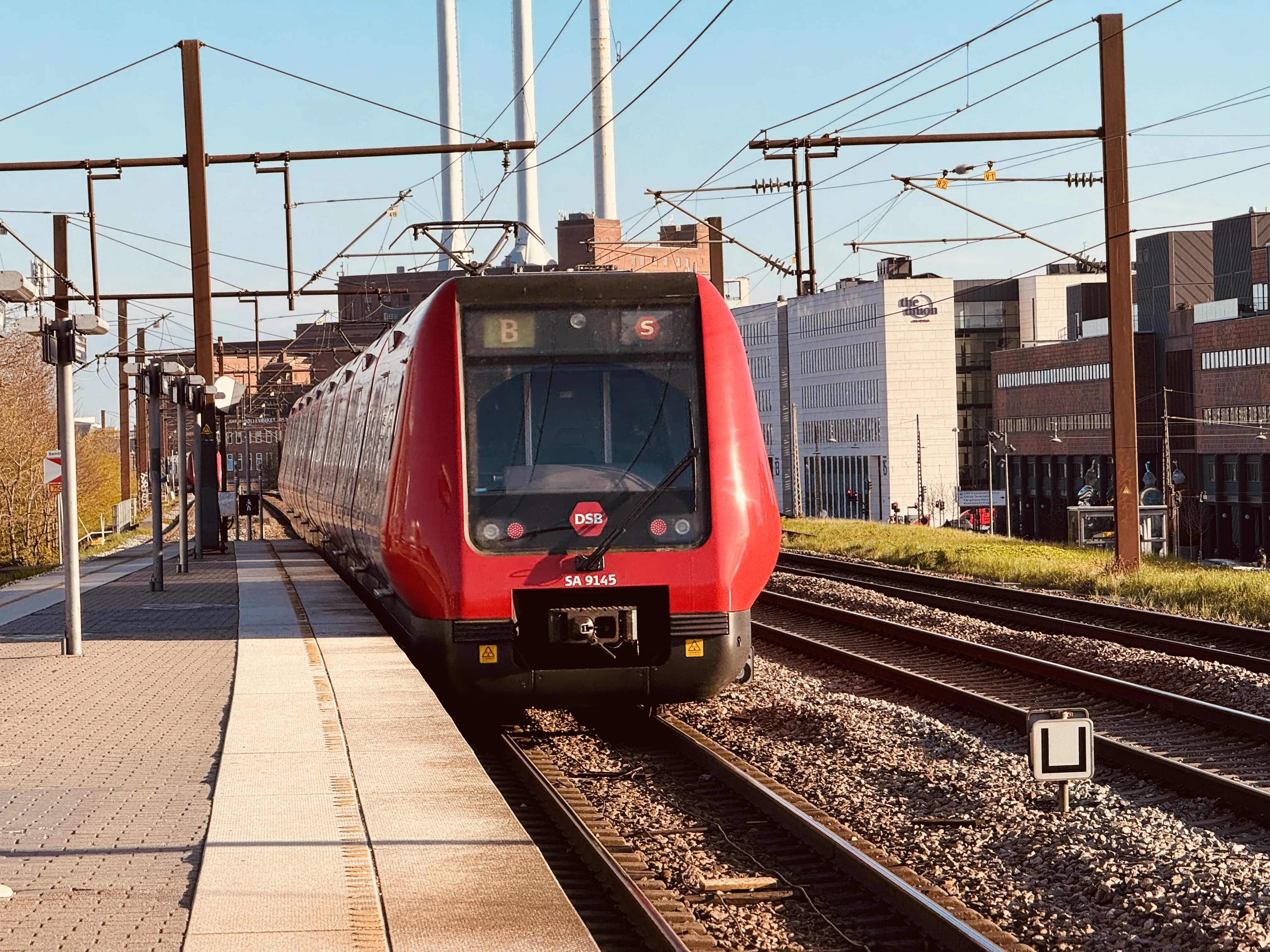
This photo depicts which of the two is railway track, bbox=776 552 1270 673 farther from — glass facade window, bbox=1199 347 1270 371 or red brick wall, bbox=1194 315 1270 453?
glass facade window, bbox=1199 347 1270 371

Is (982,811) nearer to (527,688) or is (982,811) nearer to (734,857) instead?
(734,857)

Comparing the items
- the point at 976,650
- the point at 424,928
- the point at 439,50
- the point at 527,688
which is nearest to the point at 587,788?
the point at 527,688

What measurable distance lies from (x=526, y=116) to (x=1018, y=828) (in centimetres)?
14729

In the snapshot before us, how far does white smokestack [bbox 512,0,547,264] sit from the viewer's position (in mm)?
144000

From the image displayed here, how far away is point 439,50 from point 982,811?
5948 inches

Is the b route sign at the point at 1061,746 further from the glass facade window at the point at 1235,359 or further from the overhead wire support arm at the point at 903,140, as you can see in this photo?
the glass facade window at the point at 1235,359

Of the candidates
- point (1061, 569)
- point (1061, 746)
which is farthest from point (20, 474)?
point (1061, 746)

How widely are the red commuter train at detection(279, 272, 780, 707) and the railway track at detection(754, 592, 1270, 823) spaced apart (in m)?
2.46

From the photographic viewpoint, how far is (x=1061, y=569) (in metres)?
23.3

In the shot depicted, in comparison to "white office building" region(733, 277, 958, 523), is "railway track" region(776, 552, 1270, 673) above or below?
below

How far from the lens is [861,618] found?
1789 cm

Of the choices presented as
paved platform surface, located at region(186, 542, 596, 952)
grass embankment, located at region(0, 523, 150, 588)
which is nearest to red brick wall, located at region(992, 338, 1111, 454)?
→ grass embankment, located at region(0, 523, 150, 588)

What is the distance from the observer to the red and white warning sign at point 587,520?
33.0ft

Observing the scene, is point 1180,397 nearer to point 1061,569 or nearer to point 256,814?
point 1061,569
